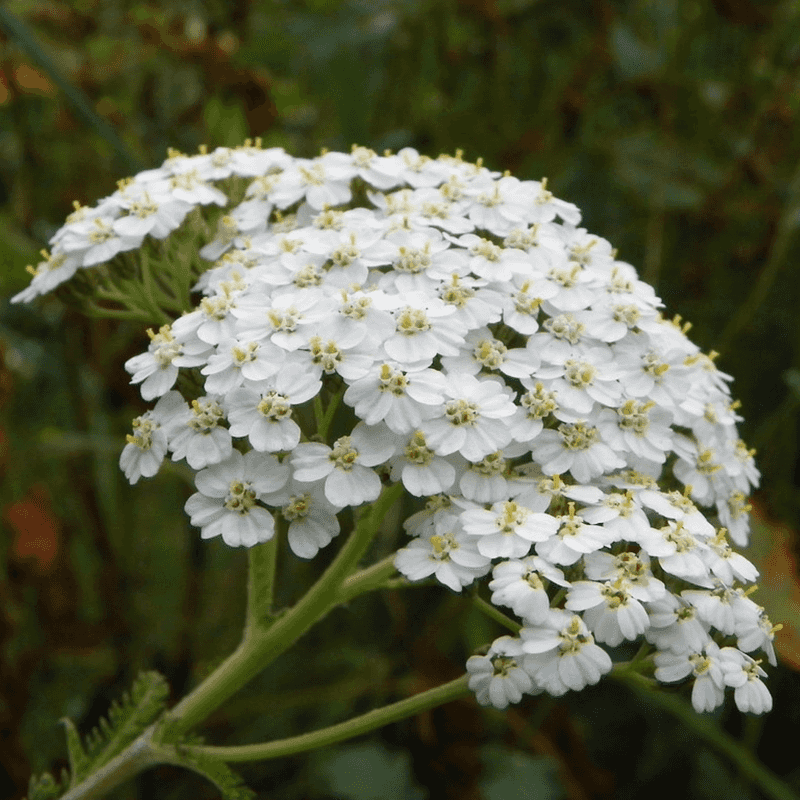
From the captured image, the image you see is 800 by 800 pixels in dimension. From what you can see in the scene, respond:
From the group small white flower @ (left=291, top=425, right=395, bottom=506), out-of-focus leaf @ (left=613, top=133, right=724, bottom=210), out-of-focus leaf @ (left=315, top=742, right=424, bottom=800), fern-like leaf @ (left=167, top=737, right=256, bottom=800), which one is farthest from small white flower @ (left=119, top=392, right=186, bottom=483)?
out-of-focus leaf @ (left=613, top=133, right=724, bottom=210)

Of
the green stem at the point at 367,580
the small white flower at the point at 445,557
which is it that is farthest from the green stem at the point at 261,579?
the small white flower at the point at 445,557

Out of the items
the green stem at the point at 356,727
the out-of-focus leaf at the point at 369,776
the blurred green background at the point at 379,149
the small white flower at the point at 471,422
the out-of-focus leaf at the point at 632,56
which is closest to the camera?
the small white flower at the point at 471,422

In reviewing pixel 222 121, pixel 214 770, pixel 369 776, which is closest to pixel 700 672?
pixel 214 770

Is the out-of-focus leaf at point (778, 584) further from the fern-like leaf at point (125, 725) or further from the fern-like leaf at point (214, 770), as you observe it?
the fern-like leaf at point (125, 725)

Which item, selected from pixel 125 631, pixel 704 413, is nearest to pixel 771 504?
Result: pixel 704 413

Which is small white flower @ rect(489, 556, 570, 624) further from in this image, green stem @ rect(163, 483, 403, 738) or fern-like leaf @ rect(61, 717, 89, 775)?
fern-like leaf @ rect(61, 717, 89, 775)

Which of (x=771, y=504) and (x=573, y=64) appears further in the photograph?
(x=573, y=64)

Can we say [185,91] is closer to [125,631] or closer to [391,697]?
[125,631]
